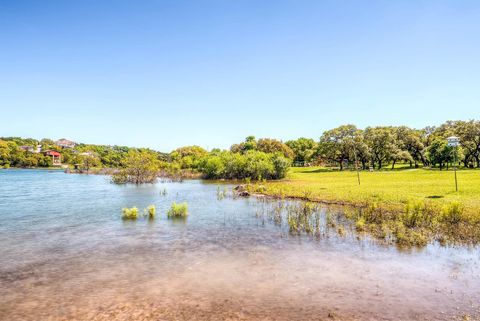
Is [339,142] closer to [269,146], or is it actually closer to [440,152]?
[440,152]

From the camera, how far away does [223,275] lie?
1344cm

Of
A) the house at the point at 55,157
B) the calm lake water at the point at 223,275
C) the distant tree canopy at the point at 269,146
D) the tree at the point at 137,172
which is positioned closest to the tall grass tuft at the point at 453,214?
the calm lake water at the point at 223,275

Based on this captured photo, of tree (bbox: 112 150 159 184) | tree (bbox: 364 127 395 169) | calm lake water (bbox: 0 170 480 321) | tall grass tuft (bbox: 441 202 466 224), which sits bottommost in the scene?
calm lake water (bbox: 0 170 480 321)

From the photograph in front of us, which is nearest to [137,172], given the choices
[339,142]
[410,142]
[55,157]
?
[339,142]

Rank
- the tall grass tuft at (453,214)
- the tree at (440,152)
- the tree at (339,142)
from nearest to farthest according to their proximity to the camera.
→ the tall grass tuft at (453,214)
the tree at (440,152)
the tree at (339,142)

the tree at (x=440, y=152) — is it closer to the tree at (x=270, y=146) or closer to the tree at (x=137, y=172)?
the tree at (x=270, y=146)

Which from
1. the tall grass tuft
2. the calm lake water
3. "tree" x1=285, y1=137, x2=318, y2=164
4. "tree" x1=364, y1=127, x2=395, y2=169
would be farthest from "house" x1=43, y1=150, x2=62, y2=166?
the tall grass tuft

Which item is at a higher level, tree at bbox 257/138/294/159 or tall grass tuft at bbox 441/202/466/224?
tree at bbox 257/138/294/159

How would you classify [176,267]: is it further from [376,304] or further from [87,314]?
[376,304]

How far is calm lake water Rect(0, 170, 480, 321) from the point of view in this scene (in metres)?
10.4

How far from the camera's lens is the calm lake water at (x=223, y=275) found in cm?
1035

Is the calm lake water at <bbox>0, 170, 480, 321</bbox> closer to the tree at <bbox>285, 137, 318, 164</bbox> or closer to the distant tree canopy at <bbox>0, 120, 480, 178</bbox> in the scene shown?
the distant tree canopy at <bbox>0, 120, 480, 178</bbox>

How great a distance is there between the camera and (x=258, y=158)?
240 feet

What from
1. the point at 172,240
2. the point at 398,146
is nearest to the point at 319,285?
the point at 172,240
